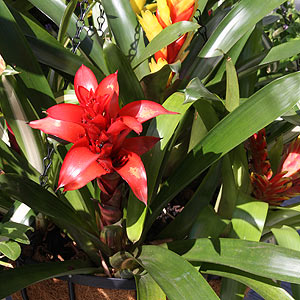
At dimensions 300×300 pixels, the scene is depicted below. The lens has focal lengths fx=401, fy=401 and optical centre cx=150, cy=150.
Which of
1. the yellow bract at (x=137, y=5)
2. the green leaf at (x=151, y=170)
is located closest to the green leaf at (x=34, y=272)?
the green leaf at (x=151, y=170)

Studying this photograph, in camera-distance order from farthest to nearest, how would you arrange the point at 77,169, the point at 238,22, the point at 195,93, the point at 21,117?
the point at 238,22, the point at 21,117, the point at 195,93, the point at 77,169

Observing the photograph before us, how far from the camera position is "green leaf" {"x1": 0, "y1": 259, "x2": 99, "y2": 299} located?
545 mm

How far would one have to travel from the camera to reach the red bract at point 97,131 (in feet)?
1.52

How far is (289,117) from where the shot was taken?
738 millimetres

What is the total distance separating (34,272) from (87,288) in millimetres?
105

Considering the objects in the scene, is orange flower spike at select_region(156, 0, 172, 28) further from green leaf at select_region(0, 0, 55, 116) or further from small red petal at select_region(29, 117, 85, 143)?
small red petal at select_region(29, 117, 85, 143)

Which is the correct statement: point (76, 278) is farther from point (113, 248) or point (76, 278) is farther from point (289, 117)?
point (289, 117)

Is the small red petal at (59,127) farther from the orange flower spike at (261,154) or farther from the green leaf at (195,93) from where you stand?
the orange flower spike at (261,154)

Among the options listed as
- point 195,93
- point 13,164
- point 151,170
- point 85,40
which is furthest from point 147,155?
point 85,40

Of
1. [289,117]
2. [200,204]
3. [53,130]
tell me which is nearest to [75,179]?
[53,130]

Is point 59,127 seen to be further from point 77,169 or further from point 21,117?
point 21,117

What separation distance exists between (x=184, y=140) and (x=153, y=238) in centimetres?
21

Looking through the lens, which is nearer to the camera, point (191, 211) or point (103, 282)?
point (103, 282)

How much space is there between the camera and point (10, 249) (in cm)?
54
